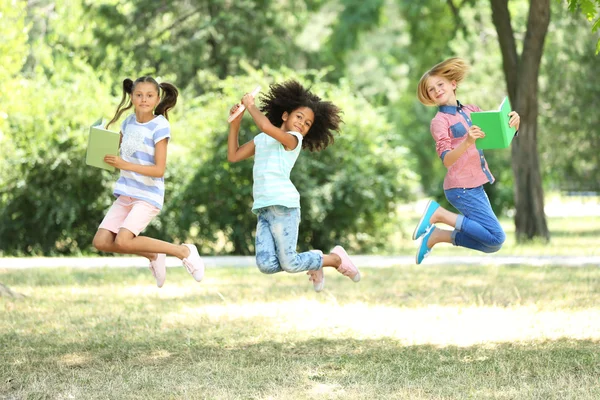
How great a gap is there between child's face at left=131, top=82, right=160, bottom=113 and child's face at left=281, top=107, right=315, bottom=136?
96 centimetres

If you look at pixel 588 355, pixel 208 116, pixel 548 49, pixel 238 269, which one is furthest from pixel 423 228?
pixel 548 49

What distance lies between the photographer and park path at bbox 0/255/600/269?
13.6m

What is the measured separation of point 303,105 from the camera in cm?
695

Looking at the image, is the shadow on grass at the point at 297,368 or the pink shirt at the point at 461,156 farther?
the pink shirt at the point at 461,156

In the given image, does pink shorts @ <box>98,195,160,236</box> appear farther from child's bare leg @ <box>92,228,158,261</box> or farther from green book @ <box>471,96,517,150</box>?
green book @ <box>471,96,517,150</box>

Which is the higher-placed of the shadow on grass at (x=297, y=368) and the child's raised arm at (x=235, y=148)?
the child's raised arm at (x=235, y=148)

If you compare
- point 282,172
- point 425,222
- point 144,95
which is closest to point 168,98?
point 144,95

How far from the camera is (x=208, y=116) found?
53.8 ft

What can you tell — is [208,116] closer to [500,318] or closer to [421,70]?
[500,318]

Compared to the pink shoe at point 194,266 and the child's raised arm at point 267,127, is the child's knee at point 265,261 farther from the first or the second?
the child's raised arm at point 267,127

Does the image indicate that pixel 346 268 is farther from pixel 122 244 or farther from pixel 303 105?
pixel 122 244

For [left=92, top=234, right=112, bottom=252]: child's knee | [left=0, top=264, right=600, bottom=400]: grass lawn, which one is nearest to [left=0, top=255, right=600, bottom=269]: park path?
[left=0, top=264, right=600, bottom=400]: grass lawn

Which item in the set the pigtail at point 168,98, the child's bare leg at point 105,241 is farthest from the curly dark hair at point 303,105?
the child's bare leg at point 105,241

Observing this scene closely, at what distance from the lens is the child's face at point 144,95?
6.79m
